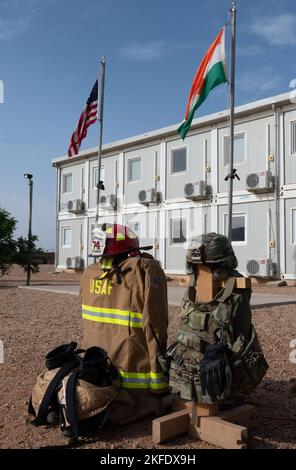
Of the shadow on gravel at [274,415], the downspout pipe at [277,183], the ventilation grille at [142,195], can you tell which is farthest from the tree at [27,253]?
the shadow on gravel at [274,415]

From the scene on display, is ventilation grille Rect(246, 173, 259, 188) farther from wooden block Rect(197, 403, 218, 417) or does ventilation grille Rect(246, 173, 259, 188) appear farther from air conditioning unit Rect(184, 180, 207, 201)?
wooden block Rect(197, 403, 218, 417)

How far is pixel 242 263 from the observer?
1784 centimetres

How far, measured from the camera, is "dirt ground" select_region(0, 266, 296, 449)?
3.49 meters

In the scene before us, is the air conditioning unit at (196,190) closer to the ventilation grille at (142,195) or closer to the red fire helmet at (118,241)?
the ventilation grille at (142,195)

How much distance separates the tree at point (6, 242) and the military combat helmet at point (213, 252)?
50.4ft

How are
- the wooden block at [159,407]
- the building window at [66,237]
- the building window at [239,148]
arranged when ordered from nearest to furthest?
the wooden block at [159,407], the building window at [239,148], the building window at [66,237]

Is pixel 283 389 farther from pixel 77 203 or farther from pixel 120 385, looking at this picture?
pixel 77 203

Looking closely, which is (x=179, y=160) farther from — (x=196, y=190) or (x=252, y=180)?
(x=252, y=180)

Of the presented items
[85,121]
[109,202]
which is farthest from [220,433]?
[109,202]

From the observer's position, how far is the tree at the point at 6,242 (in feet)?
58.7

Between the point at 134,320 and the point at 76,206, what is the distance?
70.9ft

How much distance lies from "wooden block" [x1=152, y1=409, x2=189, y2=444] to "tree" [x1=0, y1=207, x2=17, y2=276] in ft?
50.4

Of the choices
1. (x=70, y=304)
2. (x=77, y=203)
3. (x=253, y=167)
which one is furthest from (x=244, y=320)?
(x=77, y=203)

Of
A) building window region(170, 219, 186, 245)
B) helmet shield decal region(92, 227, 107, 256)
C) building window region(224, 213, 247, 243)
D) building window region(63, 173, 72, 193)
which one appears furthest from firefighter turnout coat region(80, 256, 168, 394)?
building window region(63, 173, 72, 193)
